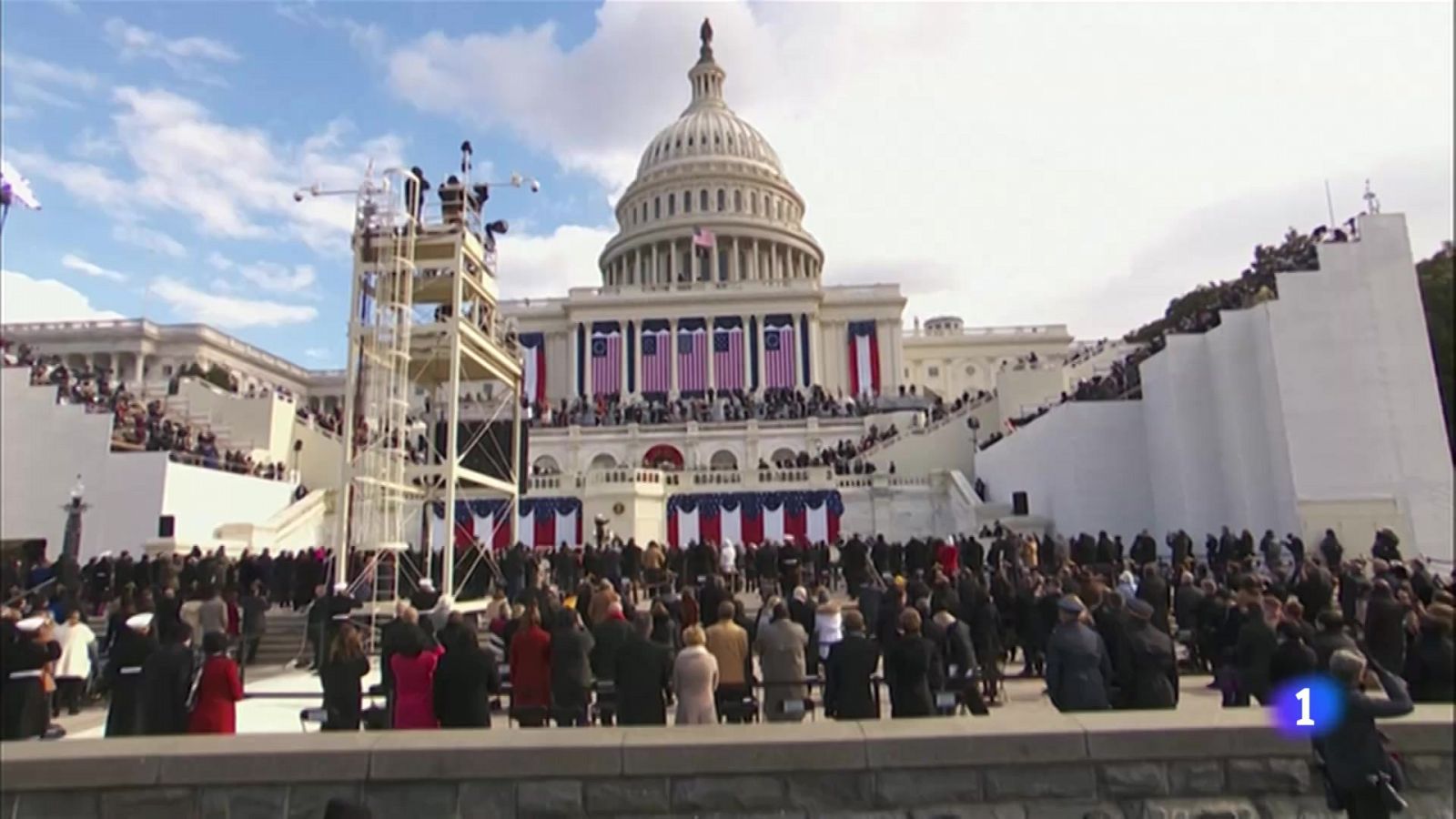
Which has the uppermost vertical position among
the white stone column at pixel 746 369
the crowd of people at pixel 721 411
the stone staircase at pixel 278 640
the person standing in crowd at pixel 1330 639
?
the white stone column at pixel 746 369

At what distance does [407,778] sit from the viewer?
600 centimetres

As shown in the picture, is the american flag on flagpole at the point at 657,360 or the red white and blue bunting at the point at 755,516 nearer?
A: the red white and blue bunting at the point at 755,516

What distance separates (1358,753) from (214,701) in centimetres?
811

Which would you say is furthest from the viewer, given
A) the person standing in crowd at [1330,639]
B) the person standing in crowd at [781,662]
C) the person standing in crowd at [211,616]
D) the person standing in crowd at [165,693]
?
the person standing in crowd at [211,616]

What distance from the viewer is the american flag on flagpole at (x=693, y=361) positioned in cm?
7262

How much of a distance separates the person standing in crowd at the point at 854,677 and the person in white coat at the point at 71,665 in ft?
34.0

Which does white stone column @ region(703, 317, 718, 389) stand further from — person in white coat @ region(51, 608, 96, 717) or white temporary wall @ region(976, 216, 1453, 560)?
person in white coat @ region(51, 608, 96, 717)

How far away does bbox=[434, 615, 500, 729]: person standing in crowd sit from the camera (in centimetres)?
762

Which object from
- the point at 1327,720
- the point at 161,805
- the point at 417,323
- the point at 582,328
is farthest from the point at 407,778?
the point at 582,328

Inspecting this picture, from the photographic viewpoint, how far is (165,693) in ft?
24.2

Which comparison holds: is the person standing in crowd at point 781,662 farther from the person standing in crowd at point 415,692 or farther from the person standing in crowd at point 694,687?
the person standing in crowd at point 415,692

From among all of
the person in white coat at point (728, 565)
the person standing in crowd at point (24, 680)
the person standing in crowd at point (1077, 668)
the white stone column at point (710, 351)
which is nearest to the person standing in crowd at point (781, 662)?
the person standing in crowd at point (1077, 668)

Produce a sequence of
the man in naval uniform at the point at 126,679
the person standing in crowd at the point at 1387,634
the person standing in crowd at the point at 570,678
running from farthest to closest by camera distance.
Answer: the person standing in crowd at the point at 1387,634 → the person standing in crowd at the point at 570,678 → the man in naval uniform at the point at 126,679

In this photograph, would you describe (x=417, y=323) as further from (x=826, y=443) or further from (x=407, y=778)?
(x=826, y=443)
